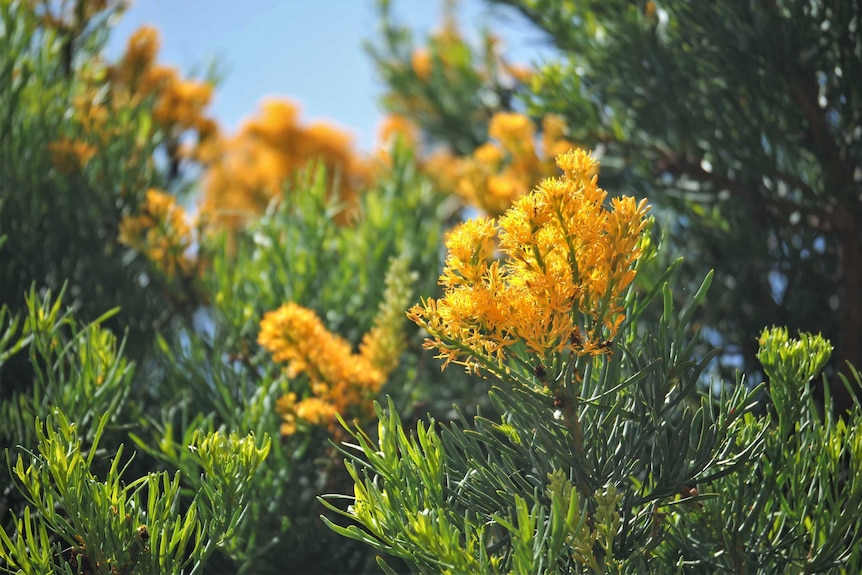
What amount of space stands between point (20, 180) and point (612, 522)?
1.32m

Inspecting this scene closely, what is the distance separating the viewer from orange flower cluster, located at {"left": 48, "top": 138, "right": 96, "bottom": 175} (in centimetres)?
162

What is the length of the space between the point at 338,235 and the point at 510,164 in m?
0.37

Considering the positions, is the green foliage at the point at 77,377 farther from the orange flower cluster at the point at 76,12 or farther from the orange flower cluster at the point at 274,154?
the orange flower cluster at the point at 274,154

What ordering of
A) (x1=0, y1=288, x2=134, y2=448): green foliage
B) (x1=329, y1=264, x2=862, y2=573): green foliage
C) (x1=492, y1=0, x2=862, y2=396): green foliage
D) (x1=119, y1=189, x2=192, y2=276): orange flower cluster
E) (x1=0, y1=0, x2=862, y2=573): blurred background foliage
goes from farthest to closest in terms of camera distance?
1. (x1=119, y1=189, x2=192, y2=276): orange flower cluster
2. (x1=492, y1=0, x2=862, y2=396): green foliage
3. (x1=0, y1=0, x2=862, y2=573): blurred background foliage
4. (x1=0, y1=288, x2=134, y2=448): green foliage
5. (x1=329, y1=264, x2=862, y2=573): green foliage

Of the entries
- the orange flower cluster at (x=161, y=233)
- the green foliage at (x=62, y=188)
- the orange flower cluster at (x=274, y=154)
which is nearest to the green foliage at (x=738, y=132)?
the orange flower cluster at (x=161, y=233)

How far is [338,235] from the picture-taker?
1.68m

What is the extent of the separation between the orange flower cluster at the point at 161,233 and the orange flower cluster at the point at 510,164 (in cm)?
51

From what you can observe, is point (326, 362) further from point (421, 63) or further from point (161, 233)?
point (421, 63)

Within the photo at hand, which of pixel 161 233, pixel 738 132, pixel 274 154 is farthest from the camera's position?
pixel 274 154

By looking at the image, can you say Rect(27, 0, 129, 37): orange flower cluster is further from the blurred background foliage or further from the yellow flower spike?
the yellow flower spike

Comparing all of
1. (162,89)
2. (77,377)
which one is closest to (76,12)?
(162,89)

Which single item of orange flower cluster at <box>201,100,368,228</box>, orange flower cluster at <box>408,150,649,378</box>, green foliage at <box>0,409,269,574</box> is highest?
orange flower cluster at <box>201,100,368,228</box>

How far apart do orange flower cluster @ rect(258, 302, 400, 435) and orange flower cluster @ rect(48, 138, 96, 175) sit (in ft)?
2.50

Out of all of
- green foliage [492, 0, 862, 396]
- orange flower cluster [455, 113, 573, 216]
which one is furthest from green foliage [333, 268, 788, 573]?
orange flower cluster [455, 113, 573, 216]
